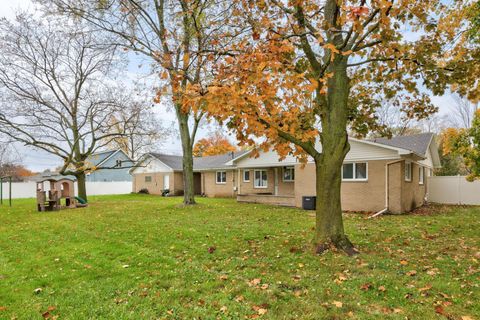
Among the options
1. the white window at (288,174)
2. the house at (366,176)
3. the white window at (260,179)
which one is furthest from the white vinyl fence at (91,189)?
the white window at (288,174)

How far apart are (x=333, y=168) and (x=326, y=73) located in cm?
201

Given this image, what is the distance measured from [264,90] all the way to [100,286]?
4.35 meters

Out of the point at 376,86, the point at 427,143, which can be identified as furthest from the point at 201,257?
the point at 427,143

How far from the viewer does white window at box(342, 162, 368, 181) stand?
50.5 feet

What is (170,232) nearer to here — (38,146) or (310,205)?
(310,205)

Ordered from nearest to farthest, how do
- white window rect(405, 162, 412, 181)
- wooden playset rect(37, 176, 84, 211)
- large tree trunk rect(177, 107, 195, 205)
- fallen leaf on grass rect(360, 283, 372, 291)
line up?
fallen leaf on grass rect(360, 283, 372, 291) → white window rect(405, 162, 412, 181) → wooden playset rect(37, 176, 84, 211) → large tree trunk rect(177, 107, 195, 205)

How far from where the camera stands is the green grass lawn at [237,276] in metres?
3.96

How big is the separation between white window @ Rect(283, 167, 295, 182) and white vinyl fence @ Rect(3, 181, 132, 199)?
22.8 metres

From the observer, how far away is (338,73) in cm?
675

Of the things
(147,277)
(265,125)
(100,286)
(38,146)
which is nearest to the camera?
(100,286)

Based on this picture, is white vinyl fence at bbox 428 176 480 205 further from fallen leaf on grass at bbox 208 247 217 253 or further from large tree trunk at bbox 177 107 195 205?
fallen leaf on grass at bbox 208 247 217 253

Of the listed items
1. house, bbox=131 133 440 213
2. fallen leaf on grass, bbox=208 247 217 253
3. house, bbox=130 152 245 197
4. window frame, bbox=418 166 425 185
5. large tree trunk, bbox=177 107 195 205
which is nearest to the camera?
fallen leaf on grass, bbox=208 247 217 253

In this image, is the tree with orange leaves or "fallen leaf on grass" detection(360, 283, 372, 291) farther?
the tree with orange leaves

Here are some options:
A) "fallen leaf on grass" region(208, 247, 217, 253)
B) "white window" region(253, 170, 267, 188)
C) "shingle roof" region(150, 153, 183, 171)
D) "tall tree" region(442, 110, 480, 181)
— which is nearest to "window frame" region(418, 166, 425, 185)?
"tall tree" region(442, 110, 480, 181)
